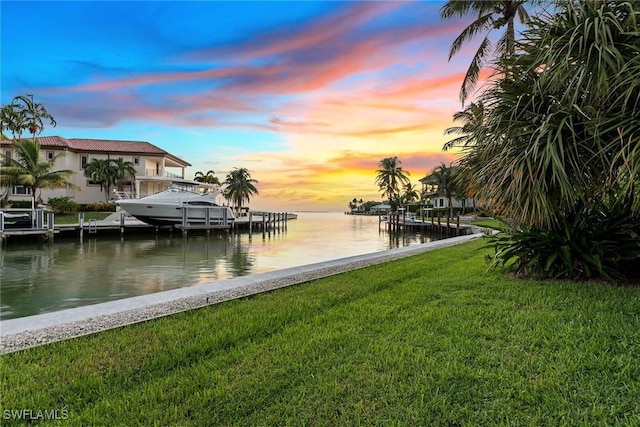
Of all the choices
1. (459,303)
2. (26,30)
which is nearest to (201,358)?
(459,303)

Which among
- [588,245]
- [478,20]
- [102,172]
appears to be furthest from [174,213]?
[588,245]

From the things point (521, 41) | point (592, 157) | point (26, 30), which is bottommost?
point (592, 157)

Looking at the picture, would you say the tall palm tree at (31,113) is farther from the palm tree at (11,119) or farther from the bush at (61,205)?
the bush at (61,205)

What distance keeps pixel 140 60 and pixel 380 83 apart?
29.4 feet

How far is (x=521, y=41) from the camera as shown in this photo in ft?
19.9

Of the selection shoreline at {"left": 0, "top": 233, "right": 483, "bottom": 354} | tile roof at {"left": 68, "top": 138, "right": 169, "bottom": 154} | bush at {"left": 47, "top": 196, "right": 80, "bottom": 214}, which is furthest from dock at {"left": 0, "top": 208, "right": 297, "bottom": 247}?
shoreline at {"left": 0, "top": 233, "right": 483, "bottom": 354}

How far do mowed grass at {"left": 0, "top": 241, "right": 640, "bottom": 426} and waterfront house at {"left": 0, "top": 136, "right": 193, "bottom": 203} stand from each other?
39589mm

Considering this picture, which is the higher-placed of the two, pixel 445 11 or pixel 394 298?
pixel 445 11

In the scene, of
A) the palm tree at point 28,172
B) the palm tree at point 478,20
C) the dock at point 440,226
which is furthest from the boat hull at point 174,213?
the palm tree at point 478,20

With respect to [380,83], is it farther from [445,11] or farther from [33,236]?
[33,236]

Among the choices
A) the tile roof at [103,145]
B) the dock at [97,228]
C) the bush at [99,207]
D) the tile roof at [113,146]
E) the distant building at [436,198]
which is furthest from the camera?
the distant building at [436,198]

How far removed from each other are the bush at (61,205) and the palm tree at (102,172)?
4.31 metres

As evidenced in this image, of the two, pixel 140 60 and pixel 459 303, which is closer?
pixel 459 303

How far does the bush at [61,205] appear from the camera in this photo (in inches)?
1416
